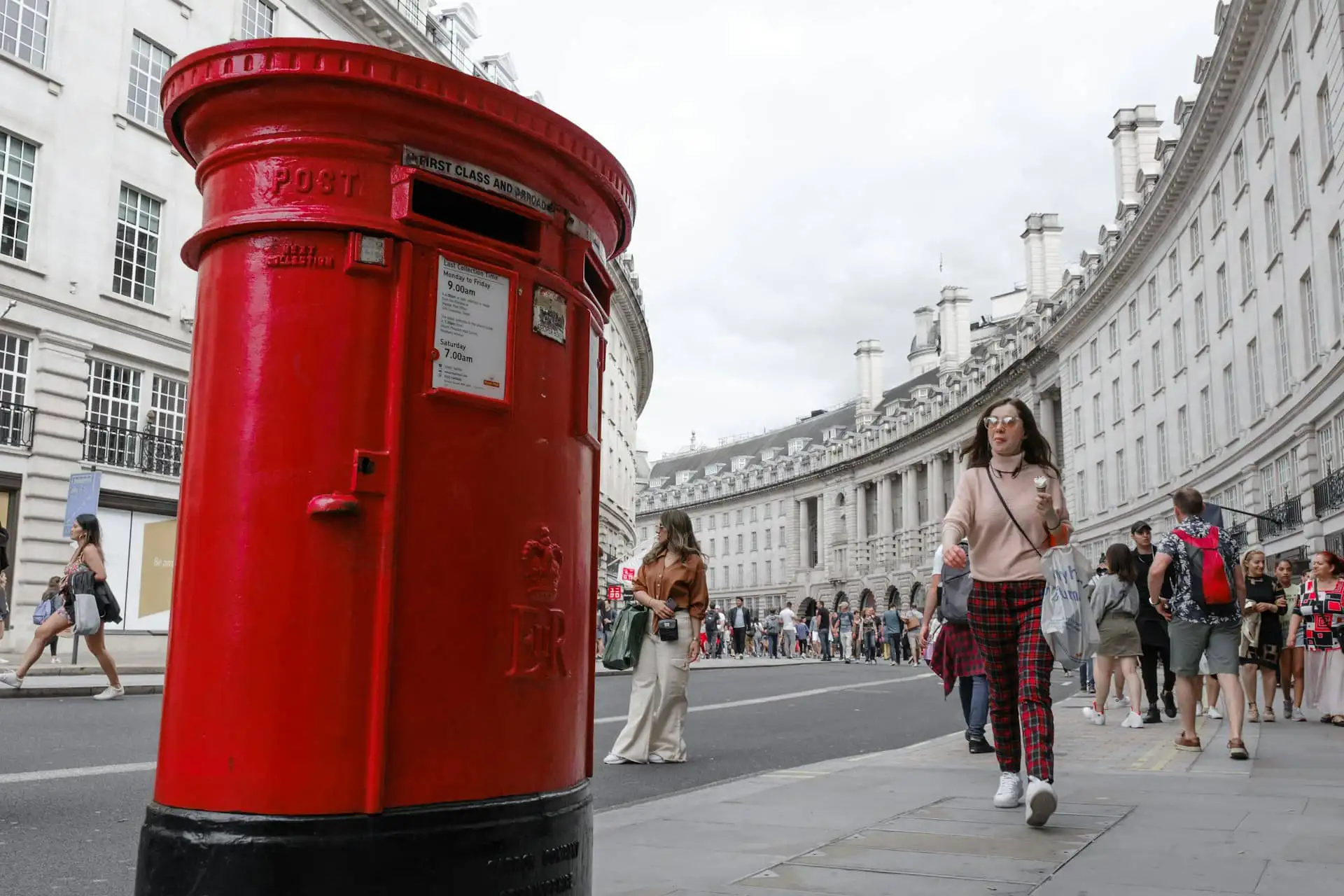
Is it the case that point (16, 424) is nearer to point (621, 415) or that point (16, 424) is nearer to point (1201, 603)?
point (1201, 603)

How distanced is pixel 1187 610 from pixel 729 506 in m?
100

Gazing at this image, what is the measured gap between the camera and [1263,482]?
29734mm

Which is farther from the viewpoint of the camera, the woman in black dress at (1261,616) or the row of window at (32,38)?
the row of window at (32,38)

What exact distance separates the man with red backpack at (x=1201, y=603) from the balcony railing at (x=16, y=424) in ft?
59.6

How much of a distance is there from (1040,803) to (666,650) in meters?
3.60

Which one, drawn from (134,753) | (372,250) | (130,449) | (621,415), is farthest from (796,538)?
(372,250)

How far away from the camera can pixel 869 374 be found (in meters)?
92.6

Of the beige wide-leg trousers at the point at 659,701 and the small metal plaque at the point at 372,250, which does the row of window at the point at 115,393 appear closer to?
the beige wide-leg trousers at the point at 659,701

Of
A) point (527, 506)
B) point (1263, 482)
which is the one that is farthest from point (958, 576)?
point (1263, 482)

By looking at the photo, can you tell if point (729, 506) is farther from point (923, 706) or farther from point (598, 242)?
point (598, 242)

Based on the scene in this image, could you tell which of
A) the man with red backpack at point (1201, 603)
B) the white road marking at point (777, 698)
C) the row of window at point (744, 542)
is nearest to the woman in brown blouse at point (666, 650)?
the white road marking at point (777, 698)

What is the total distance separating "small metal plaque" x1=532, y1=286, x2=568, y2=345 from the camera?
105 inches

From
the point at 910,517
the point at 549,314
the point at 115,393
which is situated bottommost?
the point at 549,314

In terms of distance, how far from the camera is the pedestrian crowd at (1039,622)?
533 centimetres
